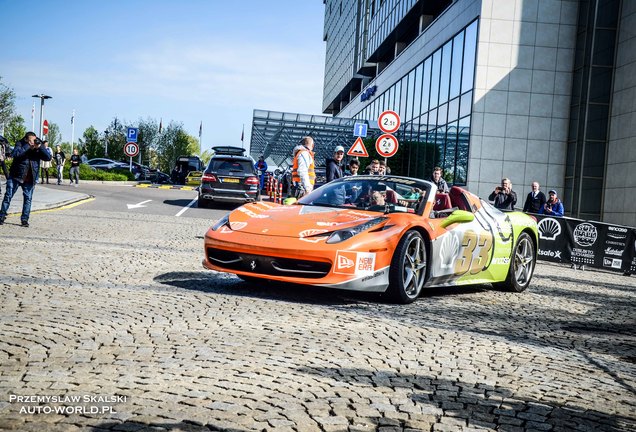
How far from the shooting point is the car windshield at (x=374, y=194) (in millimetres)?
7883

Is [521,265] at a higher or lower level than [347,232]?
lower

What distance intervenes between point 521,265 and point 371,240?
344cm

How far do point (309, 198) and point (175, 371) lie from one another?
15.2 feet

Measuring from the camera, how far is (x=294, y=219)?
287 inches

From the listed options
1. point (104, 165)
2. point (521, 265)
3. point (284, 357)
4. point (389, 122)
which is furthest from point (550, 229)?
point (104, 165)

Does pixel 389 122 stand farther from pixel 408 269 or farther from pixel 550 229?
pixel 408 269

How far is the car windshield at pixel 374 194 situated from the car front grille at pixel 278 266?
1.32m

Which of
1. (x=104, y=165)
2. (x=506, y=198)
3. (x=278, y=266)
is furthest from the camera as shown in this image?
(x=104, y=165)

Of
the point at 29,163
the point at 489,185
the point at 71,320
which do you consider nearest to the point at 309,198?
the point at 71,320

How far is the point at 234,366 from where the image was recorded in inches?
161

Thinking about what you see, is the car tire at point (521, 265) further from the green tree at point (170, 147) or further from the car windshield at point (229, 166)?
the green tree at point (170, 147)

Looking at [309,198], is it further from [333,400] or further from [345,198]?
[333,400]

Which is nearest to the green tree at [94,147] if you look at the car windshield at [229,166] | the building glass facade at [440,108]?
the building glass facade at [440,108]

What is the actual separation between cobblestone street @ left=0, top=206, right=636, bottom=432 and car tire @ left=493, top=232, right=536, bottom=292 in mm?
883
